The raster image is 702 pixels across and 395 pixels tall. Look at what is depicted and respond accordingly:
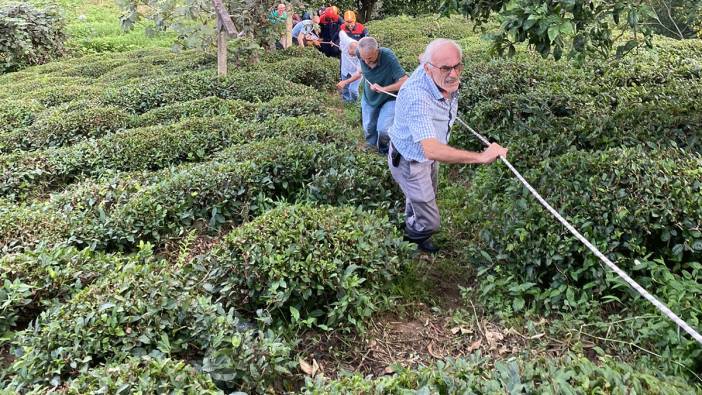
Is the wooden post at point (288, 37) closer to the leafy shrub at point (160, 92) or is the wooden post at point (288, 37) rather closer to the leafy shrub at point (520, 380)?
the leafy shrub at point (160, 92)

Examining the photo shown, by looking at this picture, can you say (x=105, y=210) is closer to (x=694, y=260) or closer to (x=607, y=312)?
(x=607, y=312)

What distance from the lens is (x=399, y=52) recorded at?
37.8 ft

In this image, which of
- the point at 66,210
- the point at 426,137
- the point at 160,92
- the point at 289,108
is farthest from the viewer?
the point at 160,92

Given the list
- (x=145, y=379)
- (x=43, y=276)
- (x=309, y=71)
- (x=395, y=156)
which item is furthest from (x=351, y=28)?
(x=145, y=379)

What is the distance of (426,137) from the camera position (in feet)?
12.6

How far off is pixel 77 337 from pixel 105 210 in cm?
215

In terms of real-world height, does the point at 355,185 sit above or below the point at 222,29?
below

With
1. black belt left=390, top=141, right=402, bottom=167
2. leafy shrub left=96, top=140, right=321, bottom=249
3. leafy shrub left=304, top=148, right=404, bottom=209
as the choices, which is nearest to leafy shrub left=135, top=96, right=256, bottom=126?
leafy shrub left=96, top=140, right=321, bottom=249

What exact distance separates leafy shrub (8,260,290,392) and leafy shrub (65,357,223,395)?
5.1 inches

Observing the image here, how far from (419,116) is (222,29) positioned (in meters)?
6.40

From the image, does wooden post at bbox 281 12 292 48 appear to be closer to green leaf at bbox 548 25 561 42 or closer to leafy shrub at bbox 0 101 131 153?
leafy shrub at bbox 0 101 131 153

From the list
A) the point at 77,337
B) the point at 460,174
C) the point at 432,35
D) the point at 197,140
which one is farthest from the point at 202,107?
the point at 432,35

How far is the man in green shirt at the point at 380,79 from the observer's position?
237 inches

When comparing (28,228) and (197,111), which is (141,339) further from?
(197,111)
